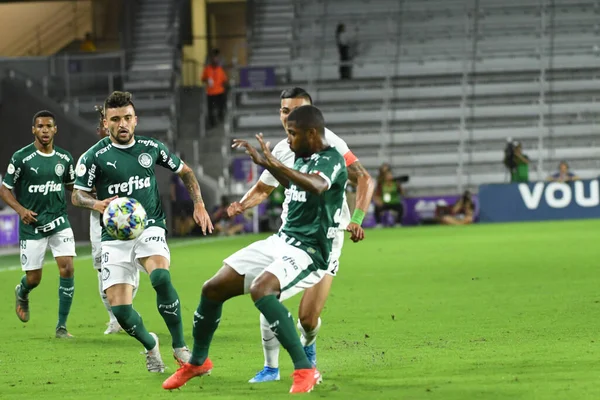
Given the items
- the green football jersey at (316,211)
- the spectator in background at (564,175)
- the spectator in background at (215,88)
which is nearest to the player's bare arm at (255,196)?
the green football jersey at (316,211)

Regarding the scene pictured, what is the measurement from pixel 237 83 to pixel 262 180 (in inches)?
1117

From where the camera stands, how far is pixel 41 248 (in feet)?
38.0

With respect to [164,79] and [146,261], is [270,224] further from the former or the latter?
[146,261]

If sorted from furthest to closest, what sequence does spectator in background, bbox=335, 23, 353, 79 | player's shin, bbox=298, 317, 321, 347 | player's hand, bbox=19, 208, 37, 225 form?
spectator in background, bbox=335, 23, 353, 79 → player's hand, bbox=19, 208, 37, 225 → player's shin, bbox=298, 317, 321, 347

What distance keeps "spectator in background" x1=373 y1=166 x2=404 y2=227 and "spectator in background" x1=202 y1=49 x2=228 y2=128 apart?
6.54 m

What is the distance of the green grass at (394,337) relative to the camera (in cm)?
727

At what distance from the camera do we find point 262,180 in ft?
27.1

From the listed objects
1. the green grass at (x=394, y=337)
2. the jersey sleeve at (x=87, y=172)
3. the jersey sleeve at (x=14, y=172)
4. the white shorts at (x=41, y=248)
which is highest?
the jersey sleeve at (x=87, y=172)

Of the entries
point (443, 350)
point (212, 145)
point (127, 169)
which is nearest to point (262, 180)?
point (127, 169)

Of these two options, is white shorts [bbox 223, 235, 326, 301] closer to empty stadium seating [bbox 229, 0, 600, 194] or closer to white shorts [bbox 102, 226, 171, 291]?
white shorts [bbox 102, 226, 171, 291]

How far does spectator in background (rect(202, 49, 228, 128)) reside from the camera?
33250 millimetres

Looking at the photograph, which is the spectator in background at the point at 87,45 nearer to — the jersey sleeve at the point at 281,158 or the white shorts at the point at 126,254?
the white shorts at the point at 126,254

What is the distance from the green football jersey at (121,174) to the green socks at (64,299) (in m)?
2.77

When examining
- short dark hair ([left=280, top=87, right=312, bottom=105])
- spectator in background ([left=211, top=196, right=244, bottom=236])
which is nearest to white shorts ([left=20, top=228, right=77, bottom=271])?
short dark hair ([left=280, top=87, right=312, bottom=105])
